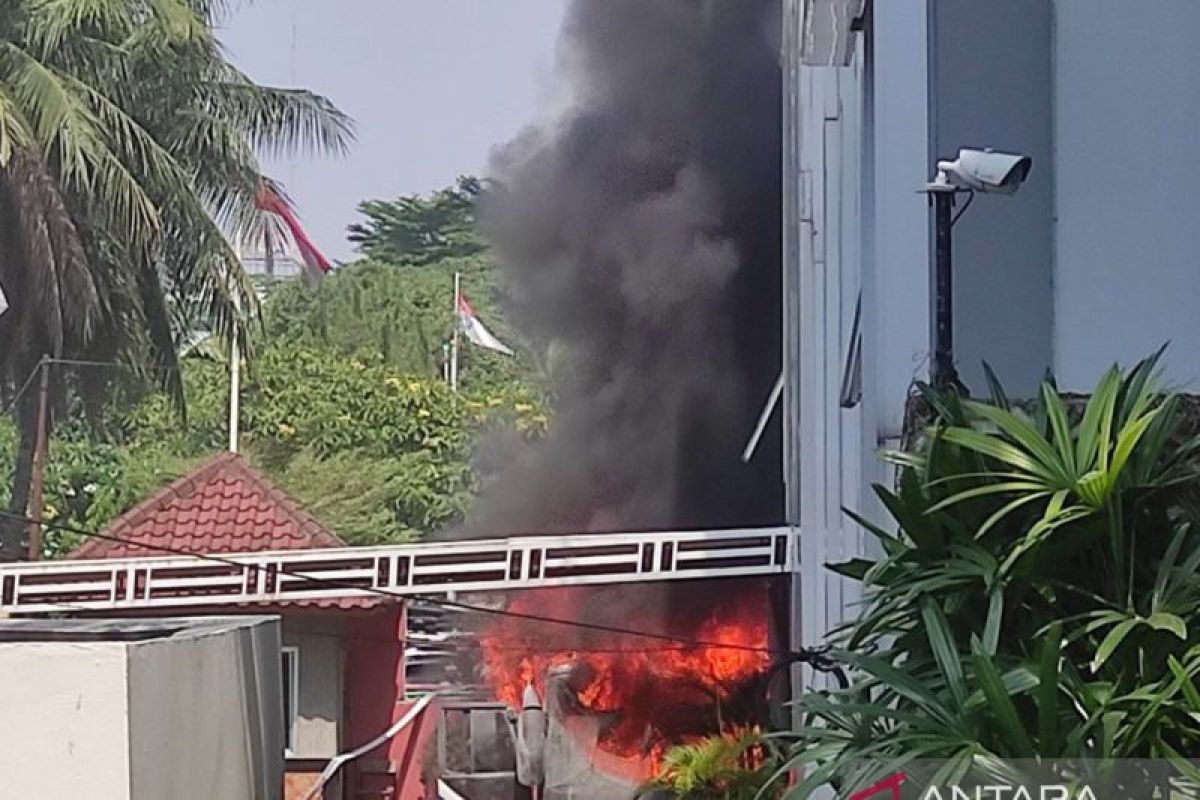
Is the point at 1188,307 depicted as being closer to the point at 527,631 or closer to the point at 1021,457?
the point at 1021,457

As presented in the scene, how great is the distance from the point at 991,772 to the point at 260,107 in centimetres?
438

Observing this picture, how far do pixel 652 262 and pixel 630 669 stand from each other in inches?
56.7

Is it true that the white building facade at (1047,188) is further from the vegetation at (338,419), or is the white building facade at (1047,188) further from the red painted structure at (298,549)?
the red painted structure at (298,549)

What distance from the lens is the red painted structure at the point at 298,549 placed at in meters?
5.02

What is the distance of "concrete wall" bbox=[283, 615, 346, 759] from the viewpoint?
4.96 metres

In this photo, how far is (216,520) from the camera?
504 centimetres

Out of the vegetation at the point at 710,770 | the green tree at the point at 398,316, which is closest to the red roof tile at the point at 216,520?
the green tree at the point at 398,316

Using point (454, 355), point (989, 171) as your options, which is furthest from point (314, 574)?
point (989, 171)

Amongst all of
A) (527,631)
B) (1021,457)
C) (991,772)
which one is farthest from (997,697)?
(527,631)

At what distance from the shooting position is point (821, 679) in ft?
13.8

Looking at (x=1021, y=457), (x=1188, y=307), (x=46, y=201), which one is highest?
(x=46, y=201)

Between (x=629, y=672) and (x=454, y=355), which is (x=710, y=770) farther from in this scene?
(x=454, y=355)

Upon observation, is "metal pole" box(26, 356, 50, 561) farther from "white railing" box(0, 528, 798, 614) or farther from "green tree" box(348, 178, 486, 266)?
"green tree" box(348, 178, 486, 266)

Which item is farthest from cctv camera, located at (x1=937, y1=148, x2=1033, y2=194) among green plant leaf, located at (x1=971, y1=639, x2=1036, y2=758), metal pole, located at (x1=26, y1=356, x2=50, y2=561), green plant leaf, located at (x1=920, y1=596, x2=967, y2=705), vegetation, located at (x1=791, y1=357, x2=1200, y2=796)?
metal pole, located at (x1=26, y1=356, x2=50, y2=561)
